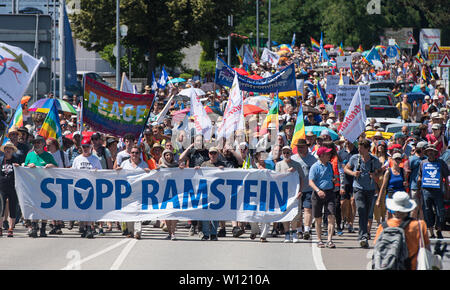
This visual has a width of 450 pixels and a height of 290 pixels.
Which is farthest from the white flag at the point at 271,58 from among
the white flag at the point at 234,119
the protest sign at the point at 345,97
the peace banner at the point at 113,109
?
the peace banner at the point at 113,109

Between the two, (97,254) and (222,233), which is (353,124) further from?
(97,254)

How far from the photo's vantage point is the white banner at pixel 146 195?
16.2 metres

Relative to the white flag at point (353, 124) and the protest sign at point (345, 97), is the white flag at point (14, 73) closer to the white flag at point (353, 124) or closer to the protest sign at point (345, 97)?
the white flag at point (353, 124)

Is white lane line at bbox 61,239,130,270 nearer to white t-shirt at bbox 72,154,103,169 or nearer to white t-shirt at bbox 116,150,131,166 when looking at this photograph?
white t-shirt at bbox 72,154,103,169

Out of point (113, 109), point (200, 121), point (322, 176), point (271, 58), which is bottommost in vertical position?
point (322, 176)

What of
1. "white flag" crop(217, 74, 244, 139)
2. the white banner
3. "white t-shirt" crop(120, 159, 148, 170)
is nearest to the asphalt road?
the white banner

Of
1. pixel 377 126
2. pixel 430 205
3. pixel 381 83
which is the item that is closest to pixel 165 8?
pixel 381 83

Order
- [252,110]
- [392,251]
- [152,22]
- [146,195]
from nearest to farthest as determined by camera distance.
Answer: [392,251]
[146,195]
[252,110]
[152,22]

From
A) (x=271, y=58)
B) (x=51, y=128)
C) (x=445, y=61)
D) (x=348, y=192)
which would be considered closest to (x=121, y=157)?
(x=51, y=128)

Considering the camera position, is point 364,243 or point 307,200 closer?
point 364,243

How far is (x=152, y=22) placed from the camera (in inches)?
2066

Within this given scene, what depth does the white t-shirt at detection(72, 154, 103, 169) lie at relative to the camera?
54.1ft

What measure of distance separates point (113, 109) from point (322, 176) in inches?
183

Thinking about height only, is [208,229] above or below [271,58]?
below
